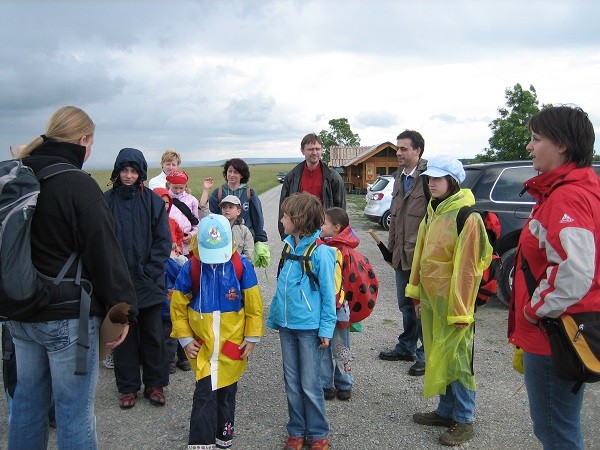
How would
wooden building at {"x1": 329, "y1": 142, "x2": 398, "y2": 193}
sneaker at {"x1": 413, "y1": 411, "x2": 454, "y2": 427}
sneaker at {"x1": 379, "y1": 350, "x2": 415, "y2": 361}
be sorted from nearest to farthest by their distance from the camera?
sneaker at {"x1": 413, "y1": 411, "x2": 454, "y2": 427}, sneaker at {"x1": 379, "y1": 350, "x2": 415, "y2": 361}, wooden building at {"x1": 329, "y1": 142, "x2": 398, "y2": 193}

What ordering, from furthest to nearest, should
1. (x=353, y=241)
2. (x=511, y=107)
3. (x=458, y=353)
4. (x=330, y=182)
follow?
(x=511, y=107)
(x=330, y=182)
(x=353, y=241)
(x=458, y=353)

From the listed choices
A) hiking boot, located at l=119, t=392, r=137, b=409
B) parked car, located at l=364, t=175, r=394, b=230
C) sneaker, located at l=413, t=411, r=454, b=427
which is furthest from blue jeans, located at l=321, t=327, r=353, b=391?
parked car, located at l=364, t=175, r=394, b=230

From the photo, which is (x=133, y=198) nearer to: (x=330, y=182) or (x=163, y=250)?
(x=163, y=250)

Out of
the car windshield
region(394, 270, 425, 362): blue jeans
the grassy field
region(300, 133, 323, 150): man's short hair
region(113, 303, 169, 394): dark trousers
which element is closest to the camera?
region(113, 303, 169, 394): dark trousers

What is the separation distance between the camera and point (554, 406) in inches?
92.4

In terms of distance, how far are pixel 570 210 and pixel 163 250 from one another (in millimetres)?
3124

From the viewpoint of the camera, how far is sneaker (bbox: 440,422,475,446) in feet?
11.5

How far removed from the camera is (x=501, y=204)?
7.04 metres

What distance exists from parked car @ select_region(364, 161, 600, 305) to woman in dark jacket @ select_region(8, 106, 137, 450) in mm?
5479

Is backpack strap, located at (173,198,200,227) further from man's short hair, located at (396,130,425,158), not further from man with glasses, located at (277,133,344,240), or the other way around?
man's short hair, located at (396,130,425,158)

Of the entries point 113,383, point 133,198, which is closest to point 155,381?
point 113,383

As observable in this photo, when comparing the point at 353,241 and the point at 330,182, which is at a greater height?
the point at 330,182

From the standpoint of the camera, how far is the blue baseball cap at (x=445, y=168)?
11.7 ft

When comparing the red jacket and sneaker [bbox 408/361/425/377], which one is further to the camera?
sneaker [bbox 408/361/425/377]
